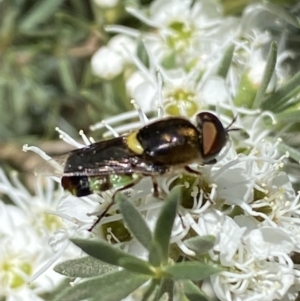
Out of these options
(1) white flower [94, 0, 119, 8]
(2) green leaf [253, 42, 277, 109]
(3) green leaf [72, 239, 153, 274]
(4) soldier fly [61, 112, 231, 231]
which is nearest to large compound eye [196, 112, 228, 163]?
(4) soldier fly [61, 112, 231, 231]

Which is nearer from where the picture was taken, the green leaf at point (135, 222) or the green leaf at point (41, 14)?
the green leaf at point (135, 222)

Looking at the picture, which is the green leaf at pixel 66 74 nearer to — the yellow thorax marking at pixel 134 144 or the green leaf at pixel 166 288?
the yellow thorax marking at pixel 134 144

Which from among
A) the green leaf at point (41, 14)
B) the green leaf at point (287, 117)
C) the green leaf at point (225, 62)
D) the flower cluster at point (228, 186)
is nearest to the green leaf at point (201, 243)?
the flower cluster at point (228, 186)

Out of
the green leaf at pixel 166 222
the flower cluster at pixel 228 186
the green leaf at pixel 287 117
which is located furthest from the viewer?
the green leaf at pixel 287 117

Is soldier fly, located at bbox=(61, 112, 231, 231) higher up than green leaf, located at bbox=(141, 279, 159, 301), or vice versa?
soldier fly, located at bbox=(61, 112, 231, 231)

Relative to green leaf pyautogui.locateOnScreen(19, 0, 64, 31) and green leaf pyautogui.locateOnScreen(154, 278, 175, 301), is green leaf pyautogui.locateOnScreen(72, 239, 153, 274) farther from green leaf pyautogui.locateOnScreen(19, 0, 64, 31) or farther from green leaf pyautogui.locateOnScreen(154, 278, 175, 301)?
green leaf pyautogui.locateOnScreen(19, 0, 64, 31)

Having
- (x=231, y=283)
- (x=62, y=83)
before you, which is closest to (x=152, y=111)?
(x=231, y=283)

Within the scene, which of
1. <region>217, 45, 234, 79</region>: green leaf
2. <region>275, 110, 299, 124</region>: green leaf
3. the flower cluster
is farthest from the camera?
<region>217, 45, 234, 79</region>: green leaf
